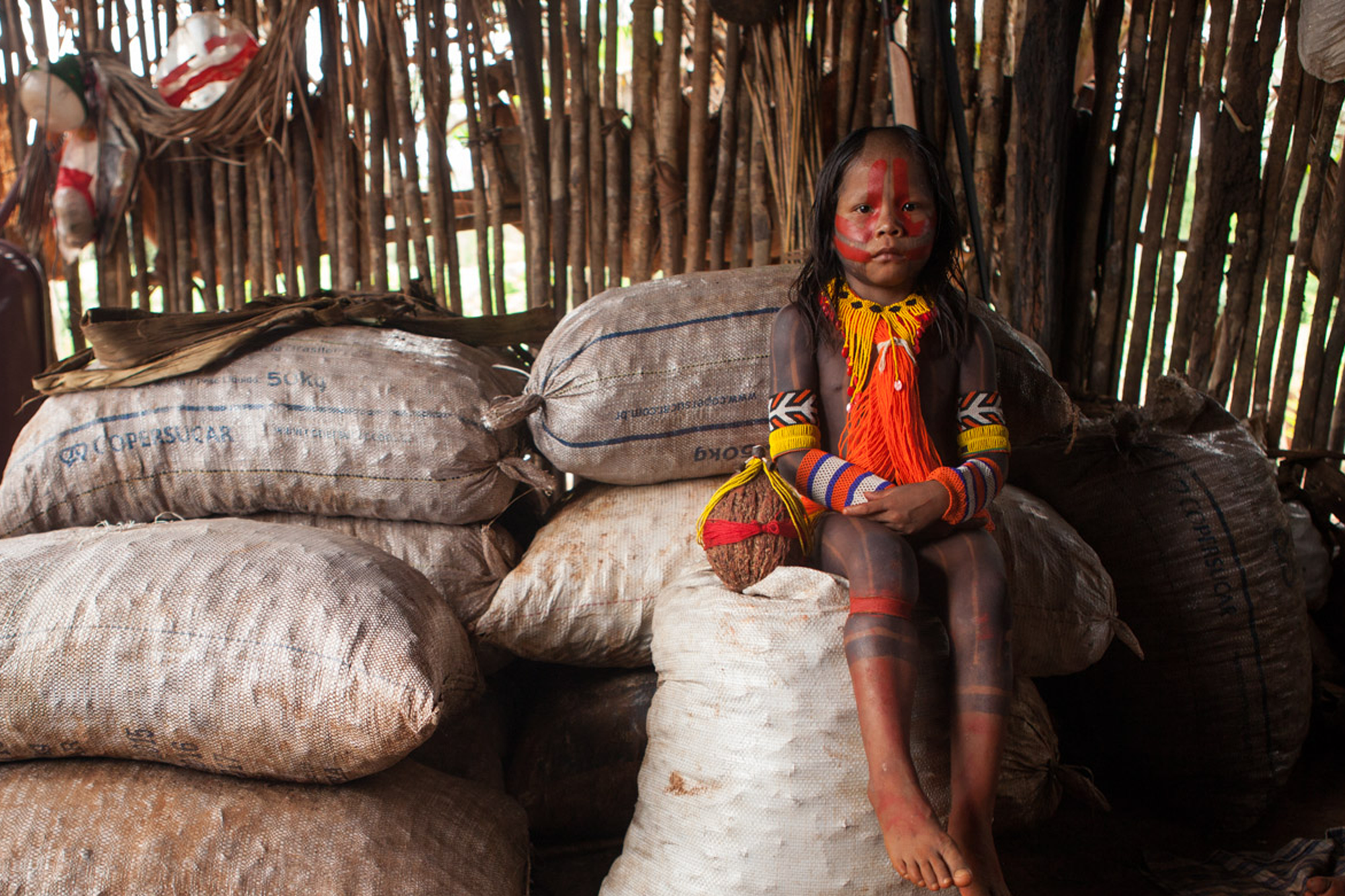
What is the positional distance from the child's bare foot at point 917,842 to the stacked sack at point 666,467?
0.48m

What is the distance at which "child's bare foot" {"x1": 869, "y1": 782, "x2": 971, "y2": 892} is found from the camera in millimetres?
1037

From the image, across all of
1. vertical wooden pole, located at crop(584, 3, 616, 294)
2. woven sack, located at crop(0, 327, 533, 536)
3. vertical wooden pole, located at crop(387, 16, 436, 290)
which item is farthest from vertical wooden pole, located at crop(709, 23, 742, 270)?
woven sack, located at crop(0, 327, 533, 536)

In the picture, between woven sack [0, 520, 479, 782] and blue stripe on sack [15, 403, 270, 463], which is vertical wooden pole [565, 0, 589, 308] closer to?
blue stripe on sack [15, 403, 270, 463]

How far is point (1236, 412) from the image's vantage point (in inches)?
102

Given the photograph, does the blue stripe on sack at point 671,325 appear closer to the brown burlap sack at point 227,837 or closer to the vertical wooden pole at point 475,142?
the brown burlap sack at point 227,837

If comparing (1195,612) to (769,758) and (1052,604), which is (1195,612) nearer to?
(1052,604)

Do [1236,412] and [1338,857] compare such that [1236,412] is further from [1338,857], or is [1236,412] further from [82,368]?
[82,368]

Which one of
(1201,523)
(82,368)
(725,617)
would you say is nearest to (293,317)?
(82,368)

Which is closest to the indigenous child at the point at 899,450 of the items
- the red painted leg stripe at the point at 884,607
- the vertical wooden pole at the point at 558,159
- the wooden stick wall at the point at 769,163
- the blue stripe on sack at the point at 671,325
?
the red painted leg stripe at the point at 884,607

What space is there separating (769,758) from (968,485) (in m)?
0.46

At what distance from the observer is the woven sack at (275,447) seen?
1.67m

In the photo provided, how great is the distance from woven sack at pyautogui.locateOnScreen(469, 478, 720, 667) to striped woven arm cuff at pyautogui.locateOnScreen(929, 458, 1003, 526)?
449mm

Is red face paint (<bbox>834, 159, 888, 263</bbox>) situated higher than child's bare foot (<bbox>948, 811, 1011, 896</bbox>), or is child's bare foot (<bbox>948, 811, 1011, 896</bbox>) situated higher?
red face paint (<bbox>834, 159, 888, 263</bbox>)

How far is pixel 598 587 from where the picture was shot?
62.7 inches
